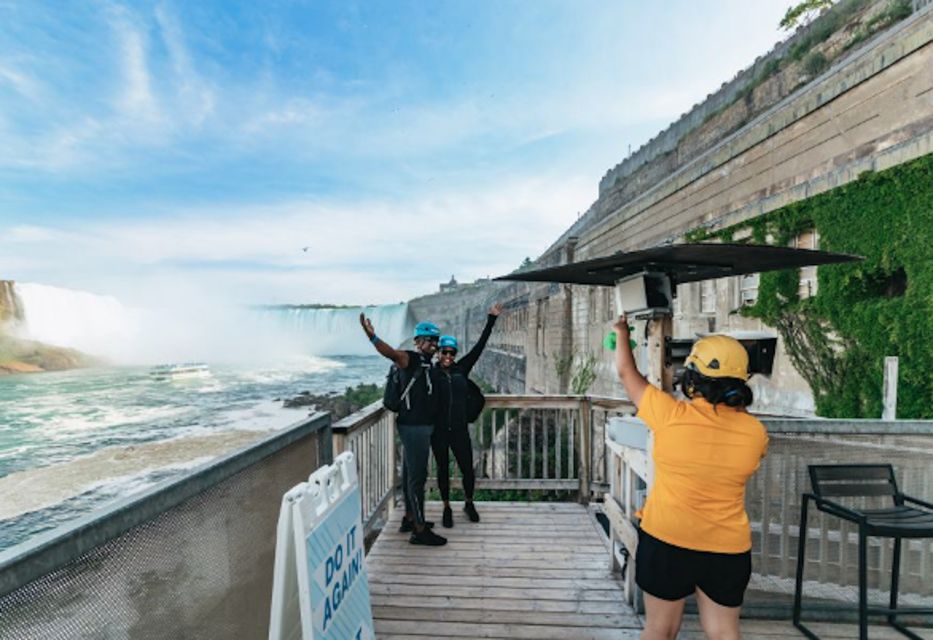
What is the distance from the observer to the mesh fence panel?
40.6 inches

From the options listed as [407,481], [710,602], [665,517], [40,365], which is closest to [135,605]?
→ [665,517]

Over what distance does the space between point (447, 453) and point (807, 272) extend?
581 cm

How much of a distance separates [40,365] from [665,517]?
90680 mm

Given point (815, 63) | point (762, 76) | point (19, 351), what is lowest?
point (19, 351)

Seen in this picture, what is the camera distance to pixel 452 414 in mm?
4039

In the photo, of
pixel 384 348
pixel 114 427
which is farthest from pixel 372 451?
pixel 114 427

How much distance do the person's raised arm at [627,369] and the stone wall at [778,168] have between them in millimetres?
430

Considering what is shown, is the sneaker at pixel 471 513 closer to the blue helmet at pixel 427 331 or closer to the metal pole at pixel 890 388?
the blue helmet at pixel 427 331

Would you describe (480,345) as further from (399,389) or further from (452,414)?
(399,389)

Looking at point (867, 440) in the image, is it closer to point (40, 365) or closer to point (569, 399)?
point (569, 399)

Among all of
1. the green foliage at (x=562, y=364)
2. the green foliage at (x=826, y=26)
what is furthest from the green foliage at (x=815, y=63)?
the green foliage at (x=562, y=364)

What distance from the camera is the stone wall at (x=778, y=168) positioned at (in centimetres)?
532

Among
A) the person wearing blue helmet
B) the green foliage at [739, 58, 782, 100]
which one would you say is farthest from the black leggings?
the green foliage at [739, 58, 782, 100]

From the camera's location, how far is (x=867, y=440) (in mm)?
2727
